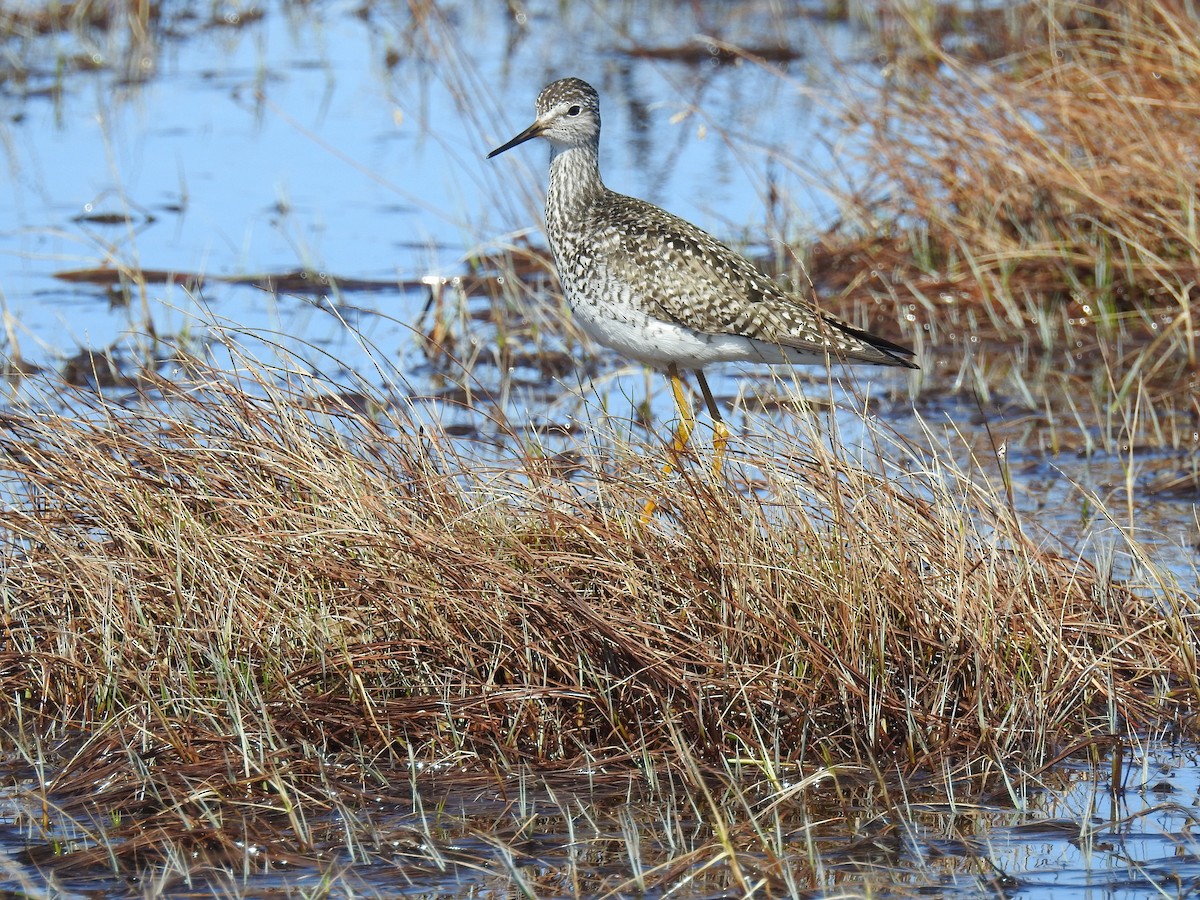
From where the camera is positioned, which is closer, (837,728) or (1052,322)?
(837,728)

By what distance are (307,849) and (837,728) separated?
1444mm

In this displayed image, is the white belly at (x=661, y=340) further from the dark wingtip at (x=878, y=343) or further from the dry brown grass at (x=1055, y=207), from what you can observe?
the dry brown grass at (x=1055, y=207)

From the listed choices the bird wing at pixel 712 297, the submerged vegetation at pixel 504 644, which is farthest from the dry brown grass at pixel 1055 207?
the submerged vegetation at pixel 504 644

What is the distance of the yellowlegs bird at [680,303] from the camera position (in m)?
6.25

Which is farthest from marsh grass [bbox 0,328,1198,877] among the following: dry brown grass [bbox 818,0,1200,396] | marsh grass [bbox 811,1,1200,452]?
dry brown grass [bbox 818,0,1200,396]

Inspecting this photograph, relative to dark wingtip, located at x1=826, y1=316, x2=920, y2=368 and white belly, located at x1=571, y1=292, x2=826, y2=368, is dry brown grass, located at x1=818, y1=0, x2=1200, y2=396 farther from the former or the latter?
white belly, located at x1=571, y1=292, x2=826, y2=368

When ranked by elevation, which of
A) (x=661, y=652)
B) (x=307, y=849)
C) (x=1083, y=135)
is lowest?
(x=307, y=849)

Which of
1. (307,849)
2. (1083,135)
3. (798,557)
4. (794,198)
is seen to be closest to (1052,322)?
(1083,135)

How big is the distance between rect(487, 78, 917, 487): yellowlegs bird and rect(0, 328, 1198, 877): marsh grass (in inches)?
52.0

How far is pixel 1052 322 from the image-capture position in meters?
8.73

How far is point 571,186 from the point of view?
6.76 meters

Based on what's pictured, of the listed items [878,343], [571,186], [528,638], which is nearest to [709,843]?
[528,638]

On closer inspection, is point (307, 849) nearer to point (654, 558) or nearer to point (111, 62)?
point (654, 558)

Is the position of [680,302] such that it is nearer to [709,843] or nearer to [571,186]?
[571,186]
